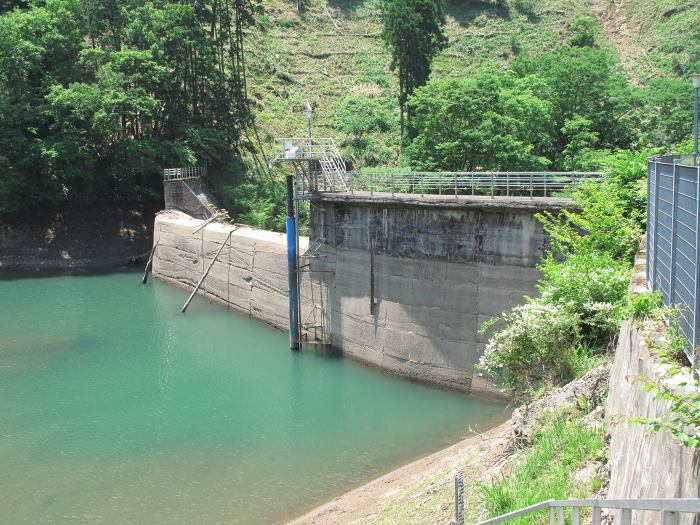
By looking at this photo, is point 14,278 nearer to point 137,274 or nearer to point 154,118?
point 137,274

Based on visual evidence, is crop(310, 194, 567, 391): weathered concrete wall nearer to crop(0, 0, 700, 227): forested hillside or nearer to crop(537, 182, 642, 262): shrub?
crop(537, 182, 642, 262): shrub

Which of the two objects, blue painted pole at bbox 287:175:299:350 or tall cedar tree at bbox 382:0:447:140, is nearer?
blue painted pole at bbox 287:175:299:350

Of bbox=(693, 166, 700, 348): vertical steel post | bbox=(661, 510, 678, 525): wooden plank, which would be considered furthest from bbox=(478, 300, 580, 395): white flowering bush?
bbox=(661, 510, 678, 525): wooden plank

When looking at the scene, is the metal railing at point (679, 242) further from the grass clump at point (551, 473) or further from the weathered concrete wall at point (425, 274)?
the weathered concrete wall at point (425, 274)

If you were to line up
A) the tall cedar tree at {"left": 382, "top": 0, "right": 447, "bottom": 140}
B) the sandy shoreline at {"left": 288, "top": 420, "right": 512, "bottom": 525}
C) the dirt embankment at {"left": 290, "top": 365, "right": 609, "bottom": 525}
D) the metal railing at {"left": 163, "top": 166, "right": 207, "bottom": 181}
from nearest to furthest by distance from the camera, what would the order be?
the dirt embankment at {"left": 290, "top": 365, "right": 609, "bottom": 525} → the sandy shoreline at {"left": 288, "top": 420, "right": 512, "bottom": 525} → the metal railing at {"left": 163, "top": 166, "right": 207, "bottom": 181} → the tall cedar tree at {"left": 382, "top": 0, "right": 447, "bottom": 140}

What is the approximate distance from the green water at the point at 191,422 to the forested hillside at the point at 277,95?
14.2 metres

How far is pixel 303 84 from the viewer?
59281 mm

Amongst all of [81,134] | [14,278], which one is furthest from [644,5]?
[14,278]

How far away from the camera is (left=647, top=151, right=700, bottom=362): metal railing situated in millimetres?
6047

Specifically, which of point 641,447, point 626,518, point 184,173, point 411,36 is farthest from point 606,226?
point 411,36

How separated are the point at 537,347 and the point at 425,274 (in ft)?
31.3

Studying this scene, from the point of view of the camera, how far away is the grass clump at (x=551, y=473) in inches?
326

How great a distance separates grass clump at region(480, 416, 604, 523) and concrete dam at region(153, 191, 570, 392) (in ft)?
34.3

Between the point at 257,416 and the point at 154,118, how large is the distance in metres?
30.9
